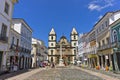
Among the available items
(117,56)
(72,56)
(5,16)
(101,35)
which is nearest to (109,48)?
(117,56)

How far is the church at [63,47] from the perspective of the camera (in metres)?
93.5

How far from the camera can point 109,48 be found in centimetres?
2820

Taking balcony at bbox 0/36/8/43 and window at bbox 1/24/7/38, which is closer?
balcony at bbox 0/36/8/43

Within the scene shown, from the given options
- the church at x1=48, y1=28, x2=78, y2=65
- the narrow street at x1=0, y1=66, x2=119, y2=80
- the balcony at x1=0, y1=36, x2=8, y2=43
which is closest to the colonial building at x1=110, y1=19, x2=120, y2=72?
the narrow street at x1=0, y1=66, x2=119, y2=80

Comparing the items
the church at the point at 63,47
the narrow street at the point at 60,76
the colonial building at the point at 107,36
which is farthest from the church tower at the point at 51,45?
the narrow street at the point at 60,76

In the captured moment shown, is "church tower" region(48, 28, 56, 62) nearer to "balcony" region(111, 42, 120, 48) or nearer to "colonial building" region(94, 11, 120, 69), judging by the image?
"colonial building" region(94, 11, 120, 69)

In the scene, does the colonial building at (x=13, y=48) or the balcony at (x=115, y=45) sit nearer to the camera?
the balcony at (x=115, y=45)

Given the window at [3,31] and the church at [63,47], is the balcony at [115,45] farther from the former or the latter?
the church at [63,47]

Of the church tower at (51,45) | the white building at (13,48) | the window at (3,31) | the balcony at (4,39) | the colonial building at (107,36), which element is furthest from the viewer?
the church tower at (51,45)

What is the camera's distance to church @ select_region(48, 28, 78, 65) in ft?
307

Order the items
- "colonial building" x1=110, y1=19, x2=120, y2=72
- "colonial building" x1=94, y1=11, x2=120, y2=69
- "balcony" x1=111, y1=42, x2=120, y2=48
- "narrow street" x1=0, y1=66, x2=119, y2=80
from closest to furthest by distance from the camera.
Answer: "narrow street" x1=0, y1=66, x2=119, y2=80, "balcony" x1=111, y1=42, x2=120, y2=48, "colonial building" x1=110, y1=19, x2=120, y2=72, "colonial building" x1=94, y1=11, x2=120, y2=69

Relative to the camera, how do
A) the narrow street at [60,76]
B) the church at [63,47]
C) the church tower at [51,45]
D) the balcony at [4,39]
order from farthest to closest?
the church tower at [51,45]
the church at [63,47]
the balcony at [4,39]
the narrow street at [60,76]

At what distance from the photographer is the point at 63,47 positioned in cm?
9644

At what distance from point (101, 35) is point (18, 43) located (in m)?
19.0
